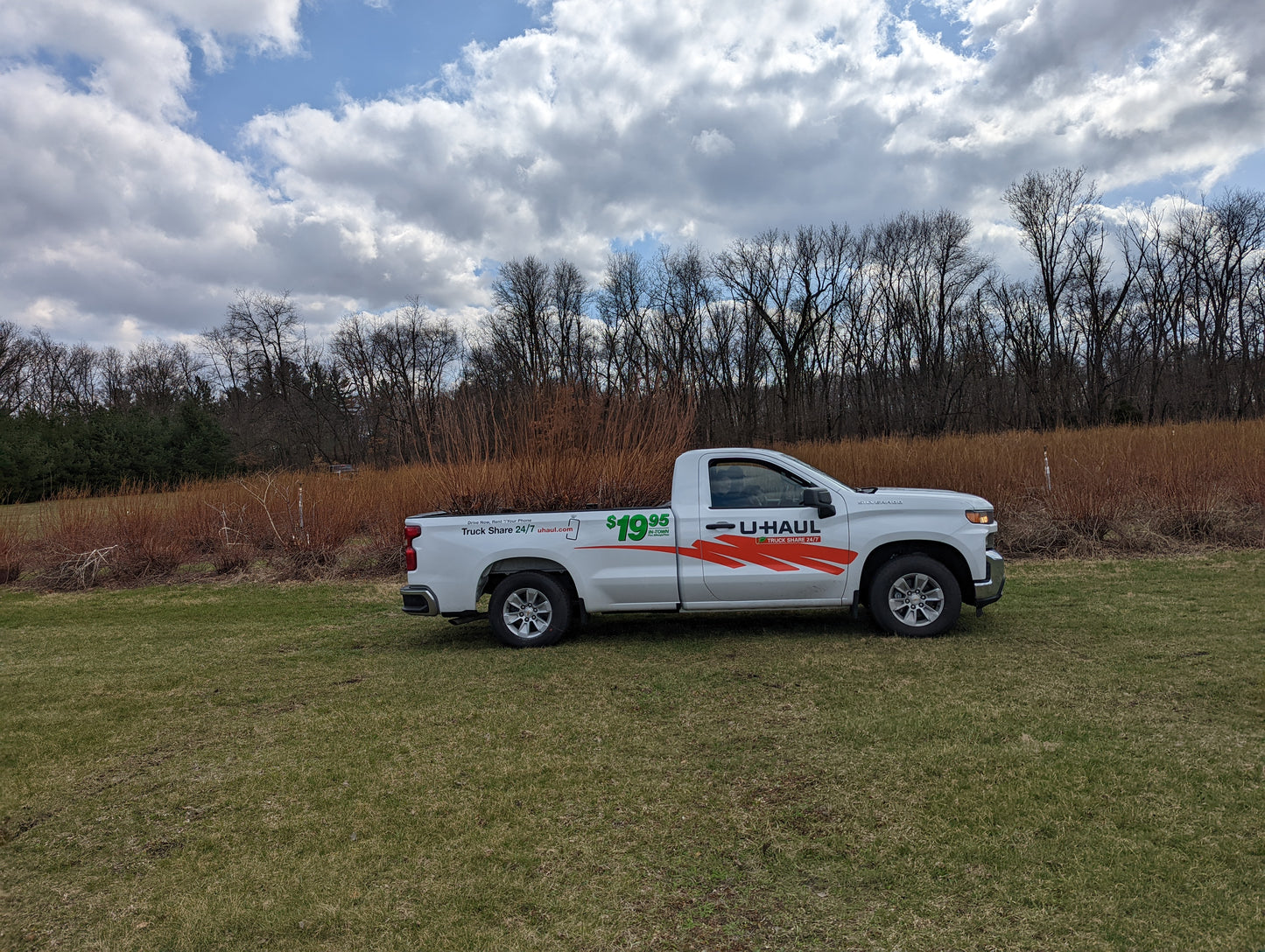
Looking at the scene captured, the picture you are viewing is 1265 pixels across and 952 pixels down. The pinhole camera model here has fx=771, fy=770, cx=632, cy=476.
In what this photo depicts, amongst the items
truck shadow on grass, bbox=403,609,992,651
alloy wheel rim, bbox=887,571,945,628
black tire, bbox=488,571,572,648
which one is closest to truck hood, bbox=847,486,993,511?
alloy wheel rim, bbox=887,571,945,628

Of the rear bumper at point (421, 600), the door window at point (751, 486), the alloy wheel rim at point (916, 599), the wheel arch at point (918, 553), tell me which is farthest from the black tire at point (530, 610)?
the alloy wheel rim at point (916, 599)

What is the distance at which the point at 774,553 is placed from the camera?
23.2ft

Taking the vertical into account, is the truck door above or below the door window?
below

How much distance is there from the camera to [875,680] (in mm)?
5762

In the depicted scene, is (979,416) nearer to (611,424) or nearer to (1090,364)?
(1090,364)


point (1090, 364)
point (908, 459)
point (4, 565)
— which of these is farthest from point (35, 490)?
point (1090, 364)

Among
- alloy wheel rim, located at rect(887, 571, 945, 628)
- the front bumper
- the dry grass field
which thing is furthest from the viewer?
the dry grass field

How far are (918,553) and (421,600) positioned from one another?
15.4 feet

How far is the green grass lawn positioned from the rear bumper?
18.2 inches

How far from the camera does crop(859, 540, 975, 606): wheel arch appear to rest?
7.12m

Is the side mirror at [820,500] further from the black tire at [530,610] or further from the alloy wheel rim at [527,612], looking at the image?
the alloy wheel rim at [527,612]

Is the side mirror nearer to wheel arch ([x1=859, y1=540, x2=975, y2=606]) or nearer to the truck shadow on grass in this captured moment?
wheel arch ([x1=859, y1=540, x2=975, y2=606])

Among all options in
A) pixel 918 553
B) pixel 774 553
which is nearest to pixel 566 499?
pixel 774 553

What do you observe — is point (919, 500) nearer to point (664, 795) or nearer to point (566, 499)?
point (664, 795)
